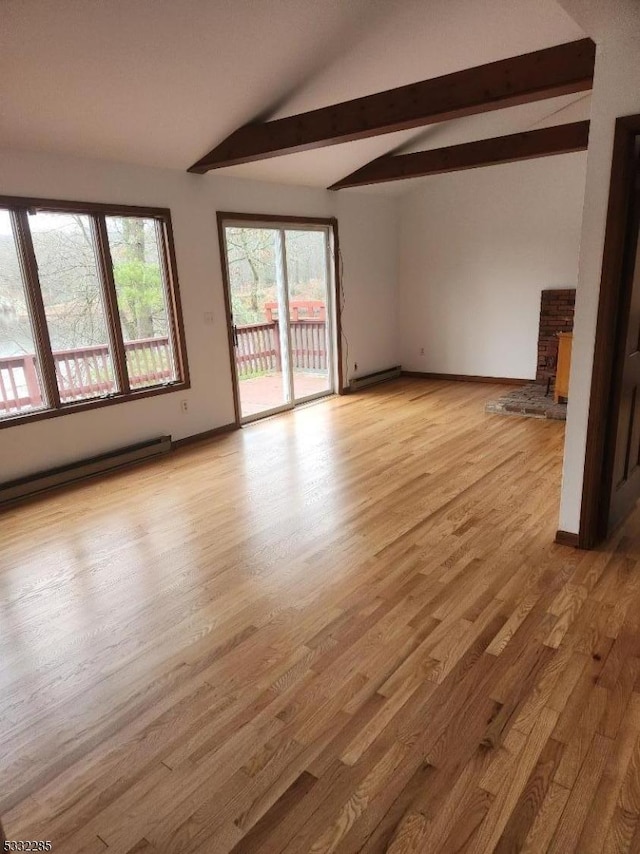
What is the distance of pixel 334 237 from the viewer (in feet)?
20.9

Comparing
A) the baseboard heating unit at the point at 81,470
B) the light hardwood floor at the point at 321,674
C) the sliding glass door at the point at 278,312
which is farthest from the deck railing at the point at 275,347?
the light hardwood floor at the point at 321,674

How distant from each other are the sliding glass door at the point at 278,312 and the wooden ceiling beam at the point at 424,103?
3.56ft

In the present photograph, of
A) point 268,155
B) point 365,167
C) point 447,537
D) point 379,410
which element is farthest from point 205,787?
point 365,167

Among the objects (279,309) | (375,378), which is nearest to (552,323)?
(375,378)

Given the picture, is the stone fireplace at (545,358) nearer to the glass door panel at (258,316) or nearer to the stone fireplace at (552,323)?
the stone fireplace at (552,323)

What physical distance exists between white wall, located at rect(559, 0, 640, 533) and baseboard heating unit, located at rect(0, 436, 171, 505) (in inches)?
→ 131

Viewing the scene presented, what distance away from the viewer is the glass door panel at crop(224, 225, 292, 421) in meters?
5.43

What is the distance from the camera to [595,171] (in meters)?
2.50

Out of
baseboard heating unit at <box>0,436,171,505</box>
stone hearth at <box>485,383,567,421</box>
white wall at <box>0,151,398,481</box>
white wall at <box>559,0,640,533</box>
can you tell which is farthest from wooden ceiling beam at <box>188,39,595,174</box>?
stone hearth at <box>485,383,567,421</box>

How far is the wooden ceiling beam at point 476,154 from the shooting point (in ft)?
16.2

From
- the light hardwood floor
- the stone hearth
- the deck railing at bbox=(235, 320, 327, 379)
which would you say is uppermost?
the deck railing at bbox=(235, 320, 327, 379)

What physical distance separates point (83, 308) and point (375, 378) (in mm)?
4090

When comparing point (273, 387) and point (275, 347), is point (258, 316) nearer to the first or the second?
point (275, 347)

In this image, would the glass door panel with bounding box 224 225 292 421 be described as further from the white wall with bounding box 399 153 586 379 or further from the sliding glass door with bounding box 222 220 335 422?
the white wall with bounding box 399 153 586 379
